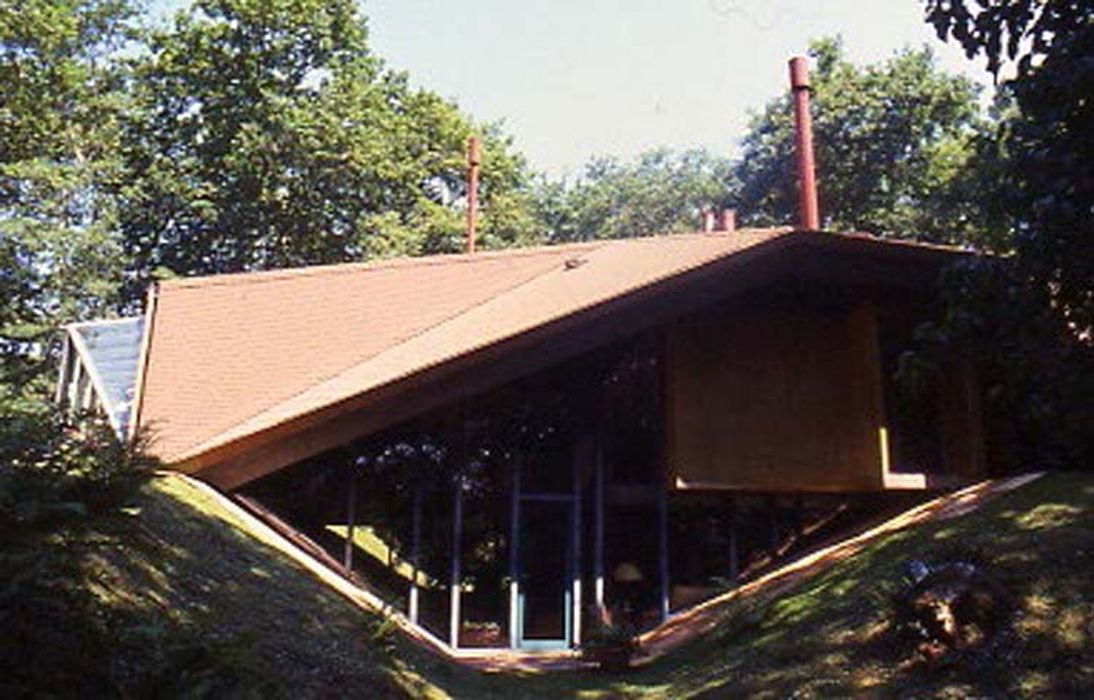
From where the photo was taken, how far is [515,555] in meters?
13.8

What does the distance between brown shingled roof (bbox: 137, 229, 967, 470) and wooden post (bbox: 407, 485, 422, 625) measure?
6.89 feet

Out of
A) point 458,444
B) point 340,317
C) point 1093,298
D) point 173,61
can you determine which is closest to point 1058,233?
point 1093,298

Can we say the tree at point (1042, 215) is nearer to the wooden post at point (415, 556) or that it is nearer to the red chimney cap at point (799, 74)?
the wooden post at point (415, 556)

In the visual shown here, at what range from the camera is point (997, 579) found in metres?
8.10

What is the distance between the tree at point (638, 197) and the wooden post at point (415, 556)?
134 feet

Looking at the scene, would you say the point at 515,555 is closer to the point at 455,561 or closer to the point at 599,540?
the point at 455,561

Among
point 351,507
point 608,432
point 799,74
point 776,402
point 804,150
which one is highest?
point 799,74

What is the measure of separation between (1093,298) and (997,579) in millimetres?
3090

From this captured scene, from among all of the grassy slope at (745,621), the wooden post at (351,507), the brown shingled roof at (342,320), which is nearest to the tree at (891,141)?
the brown shingled roof at (342,320)

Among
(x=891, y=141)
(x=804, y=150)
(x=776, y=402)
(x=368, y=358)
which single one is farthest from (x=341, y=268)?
(x=891, y=141)

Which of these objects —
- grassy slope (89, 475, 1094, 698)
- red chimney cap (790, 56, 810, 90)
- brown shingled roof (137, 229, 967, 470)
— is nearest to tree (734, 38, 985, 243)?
red chimney cap (790, 56, 810, 90)

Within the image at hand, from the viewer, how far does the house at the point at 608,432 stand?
44.0ft

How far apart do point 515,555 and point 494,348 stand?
3240 mm

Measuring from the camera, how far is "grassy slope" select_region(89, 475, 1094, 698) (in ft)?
23.0
